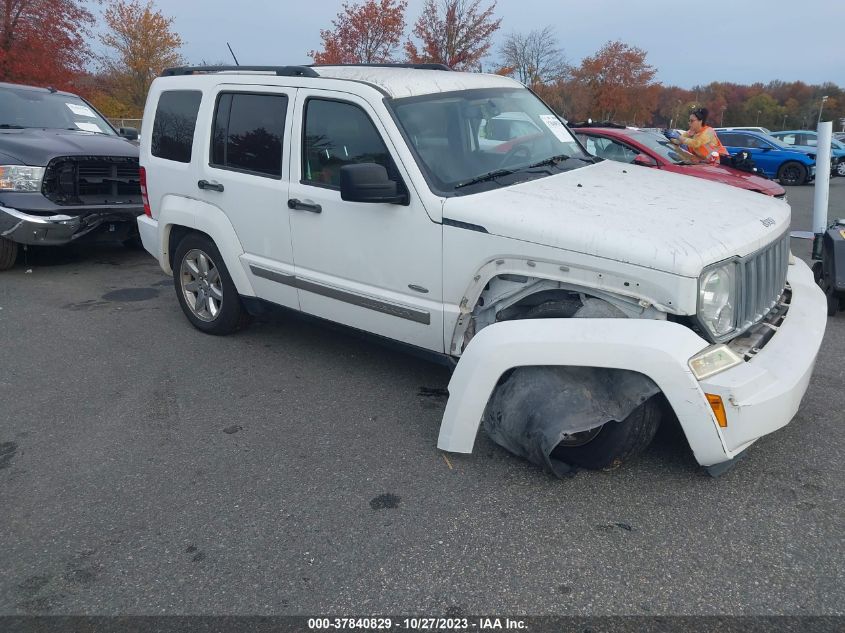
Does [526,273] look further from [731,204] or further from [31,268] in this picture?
[31,268]

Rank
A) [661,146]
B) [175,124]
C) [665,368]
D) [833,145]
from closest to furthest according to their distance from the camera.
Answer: [665,368]
[175,124]
[661,146]
[833,145]

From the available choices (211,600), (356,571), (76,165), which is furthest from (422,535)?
(76,165)

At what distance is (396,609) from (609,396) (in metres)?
1.32

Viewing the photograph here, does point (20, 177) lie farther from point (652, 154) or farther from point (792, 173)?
point (792, 173)

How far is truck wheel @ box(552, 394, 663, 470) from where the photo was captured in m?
3.28

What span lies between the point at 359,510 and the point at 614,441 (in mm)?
1212

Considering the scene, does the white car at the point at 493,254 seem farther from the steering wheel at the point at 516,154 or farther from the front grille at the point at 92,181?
the front grille at the point at 92,181

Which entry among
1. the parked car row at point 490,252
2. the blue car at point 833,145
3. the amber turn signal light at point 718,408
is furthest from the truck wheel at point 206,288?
the blue car at point 833,145

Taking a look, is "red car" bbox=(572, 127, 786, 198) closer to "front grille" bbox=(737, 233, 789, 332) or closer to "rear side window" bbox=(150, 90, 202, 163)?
"front grille" bbox=(737, 233, 789, 332)

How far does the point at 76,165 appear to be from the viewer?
25.1 feet

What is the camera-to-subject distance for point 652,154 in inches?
360

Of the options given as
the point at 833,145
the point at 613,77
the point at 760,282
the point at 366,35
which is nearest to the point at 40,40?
the point at 366,35

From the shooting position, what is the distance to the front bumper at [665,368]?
2.97 metres

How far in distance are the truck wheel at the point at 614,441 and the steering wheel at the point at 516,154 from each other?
5.55 ft
